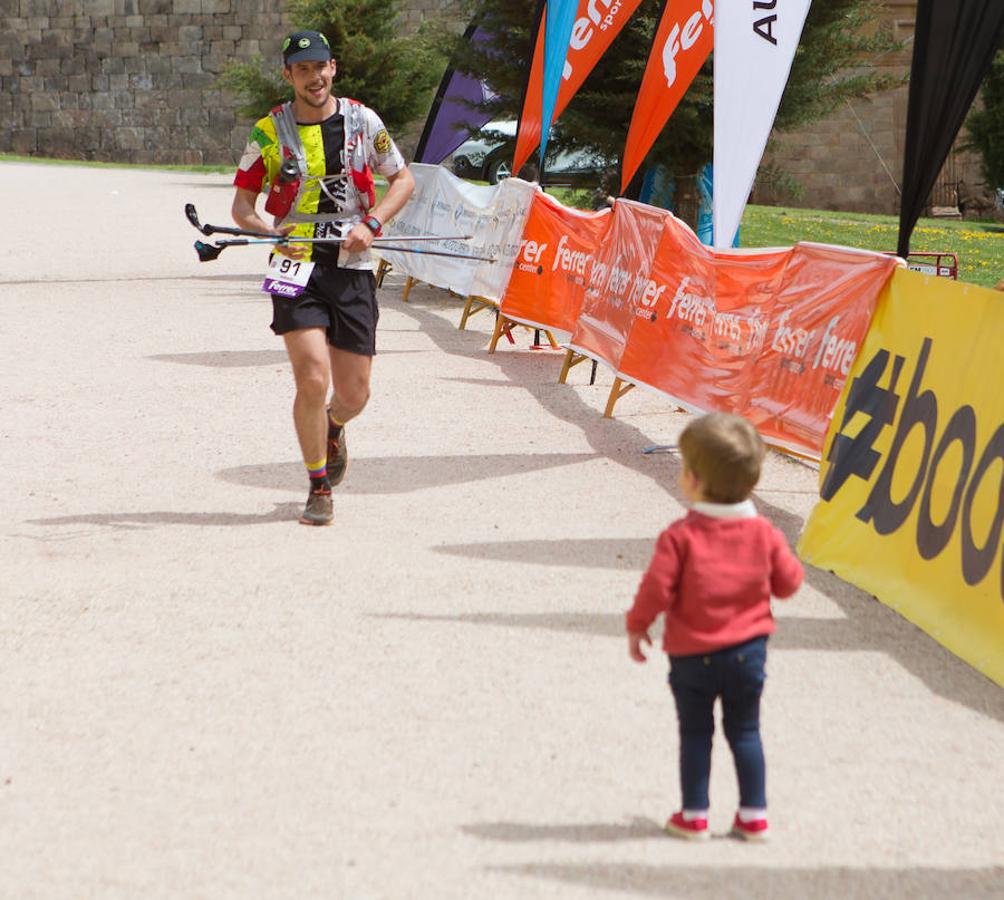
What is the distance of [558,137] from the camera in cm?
1769

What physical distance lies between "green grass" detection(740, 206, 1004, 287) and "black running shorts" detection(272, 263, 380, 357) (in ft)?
45.2

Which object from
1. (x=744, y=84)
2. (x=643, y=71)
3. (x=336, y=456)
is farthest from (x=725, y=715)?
(x=643, y=71)

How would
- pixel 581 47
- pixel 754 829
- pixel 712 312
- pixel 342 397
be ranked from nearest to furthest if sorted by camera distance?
1. pixel 754 829
2. pixel 342 397
3. pixel 712 312
4. pixel 581 47

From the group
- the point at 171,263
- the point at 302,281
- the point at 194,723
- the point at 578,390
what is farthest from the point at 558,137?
the point at 194,723

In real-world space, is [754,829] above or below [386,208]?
below

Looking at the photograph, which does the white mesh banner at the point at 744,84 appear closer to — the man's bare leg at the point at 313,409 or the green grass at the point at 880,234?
the man's bare leg at the point at 313,409

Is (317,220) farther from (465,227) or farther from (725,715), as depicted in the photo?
(465,227)

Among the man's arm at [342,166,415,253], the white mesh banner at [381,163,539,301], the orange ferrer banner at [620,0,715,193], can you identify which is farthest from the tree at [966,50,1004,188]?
the man's arm at [342,166,415,253]

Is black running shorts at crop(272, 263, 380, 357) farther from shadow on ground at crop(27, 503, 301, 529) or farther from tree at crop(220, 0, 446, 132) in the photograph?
tree at crop(220, 0, 446, 132)

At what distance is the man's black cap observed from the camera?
7121mm

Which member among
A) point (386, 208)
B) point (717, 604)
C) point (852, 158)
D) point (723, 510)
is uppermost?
point (386, 208)

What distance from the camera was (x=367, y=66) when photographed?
3541 cm

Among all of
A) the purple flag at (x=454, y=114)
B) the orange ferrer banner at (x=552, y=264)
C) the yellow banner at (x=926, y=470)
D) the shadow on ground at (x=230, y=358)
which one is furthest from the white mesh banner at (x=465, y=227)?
the yellow banner at (x=926, y=470)

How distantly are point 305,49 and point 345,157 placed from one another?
0.48 m
